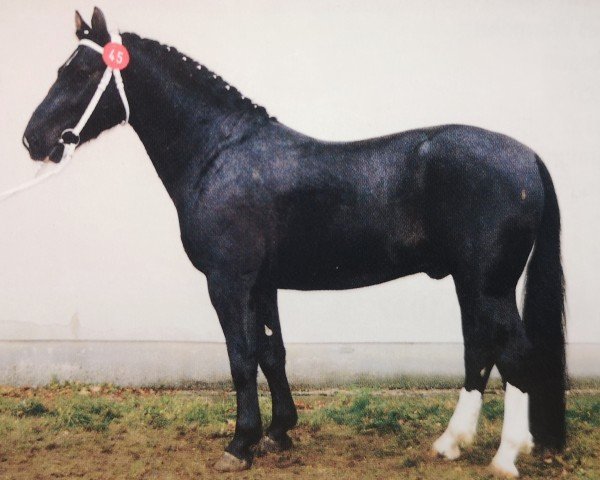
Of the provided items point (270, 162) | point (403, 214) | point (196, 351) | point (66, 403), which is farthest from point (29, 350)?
point (403, 214)

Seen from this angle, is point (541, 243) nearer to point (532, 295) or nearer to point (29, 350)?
point (532, 295)

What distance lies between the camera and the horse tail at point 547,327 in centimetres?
350

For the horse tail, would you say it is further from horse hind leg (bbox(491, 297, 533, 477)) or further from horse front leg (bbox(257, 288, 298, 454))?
horse front leg (bbox(257, 288, 298, 454))

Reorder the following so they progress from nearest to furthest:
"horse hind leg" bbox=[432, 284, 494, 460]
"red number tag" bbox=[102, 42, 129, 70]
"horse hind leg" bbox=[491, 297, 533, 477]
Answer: "horse hind leg" bbox=[491, 297, 533, 477] < "horse hind leg" bbox=[432, 284, 494, 460] < "red number tag" bbox=[102, 42, 129, 70]

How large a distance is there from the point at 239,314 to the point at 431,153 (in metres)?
1.37

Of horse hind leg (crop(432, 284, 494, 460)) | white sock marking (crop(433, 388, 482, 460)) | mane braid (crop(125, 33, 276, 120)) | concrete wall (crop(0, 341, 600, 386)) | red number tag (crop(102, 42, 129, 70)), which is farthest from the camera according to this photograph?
concrete wall (crop(0, 341, 600, 386))

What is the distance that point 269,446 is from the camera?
388 centimetres

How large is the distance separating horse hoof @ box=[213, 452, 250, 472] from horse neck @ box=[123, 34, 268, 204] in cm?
152

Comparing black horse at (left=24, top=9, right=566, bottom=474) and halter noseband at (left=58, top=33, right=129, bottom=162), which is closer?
black horse at (left=24, top=9, right=566, bottom=474)

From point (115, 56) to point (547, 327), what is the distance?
290 centimetres

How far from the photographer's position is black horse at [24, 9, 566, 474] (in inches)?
131

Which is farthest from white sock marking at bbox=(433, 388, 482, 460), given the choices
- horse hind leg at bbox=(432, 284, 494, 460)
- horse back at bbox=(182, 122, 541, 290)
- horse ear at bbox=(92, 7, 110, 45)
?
horse ear at bbox=(92, 7, 110, 45)

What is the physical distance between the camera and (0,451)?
12.7 feet

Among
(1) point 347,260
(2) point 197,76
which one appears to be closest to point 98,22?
(2) point 197,76
